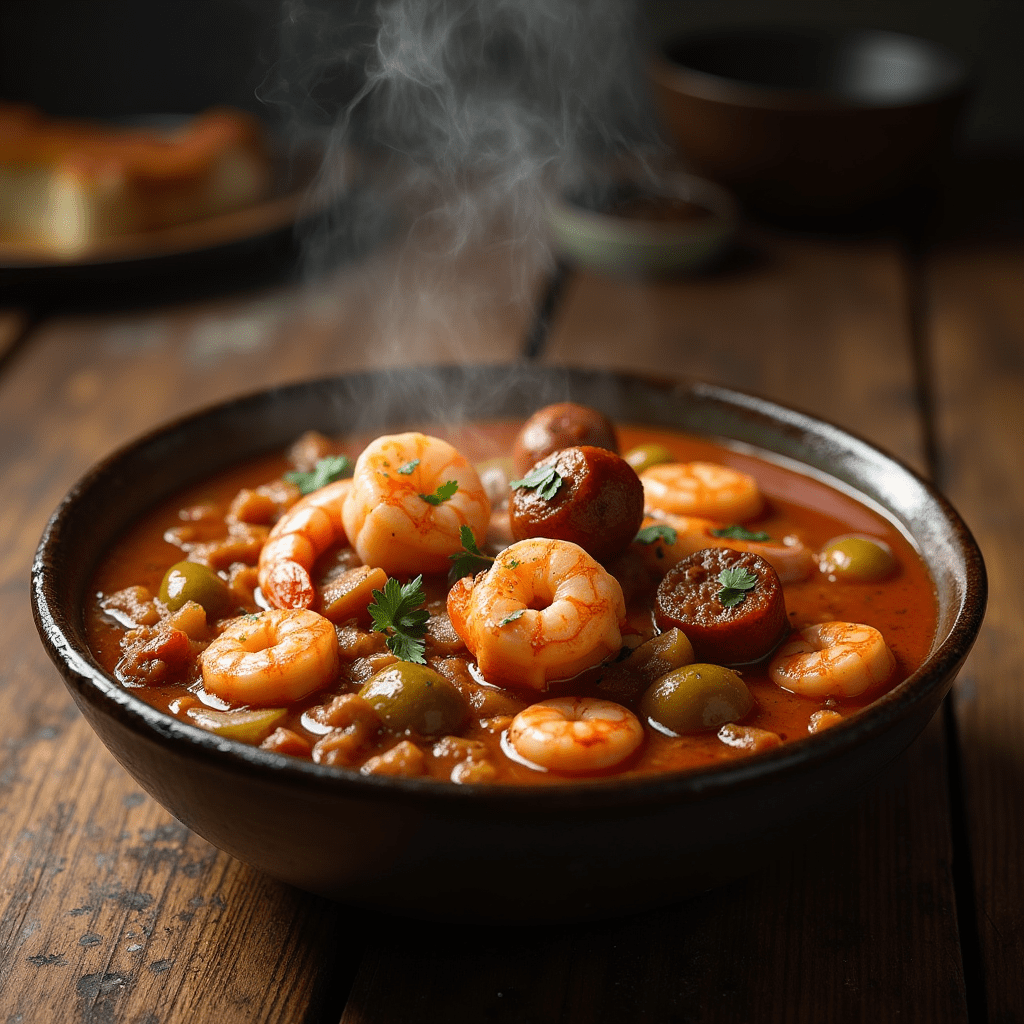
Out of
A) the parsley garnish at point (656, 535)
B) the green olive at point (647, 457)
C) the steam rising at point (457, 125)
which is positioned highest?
the parsley garnish at point (656, 535)

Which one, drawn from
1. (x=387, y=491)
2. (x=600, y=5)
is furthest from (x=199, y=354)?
(x=600, y=5)

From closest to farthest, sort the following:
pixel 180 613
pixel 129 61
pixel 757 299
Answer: pixel 180 613 < pixel 757 299 < pixel 129 61

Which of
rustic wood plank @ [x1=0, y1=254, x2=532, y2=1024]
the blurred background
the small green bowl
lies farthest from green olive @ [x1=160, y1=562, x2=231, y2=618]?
the blurred background

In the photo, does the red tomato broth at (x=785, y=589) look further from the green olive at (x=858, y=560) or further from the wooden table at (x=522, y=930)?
the wooden table at (x=522, y=930)

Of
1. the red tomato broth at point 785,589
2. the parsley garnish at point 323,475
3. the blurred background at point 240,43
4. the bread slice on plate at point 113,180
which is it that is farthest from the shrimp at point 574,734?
the blurred background at point 240,43

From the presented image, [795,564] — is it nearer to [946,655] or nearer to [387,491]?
[946,655]

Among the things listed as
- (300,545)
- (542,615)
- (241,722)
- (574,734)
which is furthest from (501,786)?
(300,545)

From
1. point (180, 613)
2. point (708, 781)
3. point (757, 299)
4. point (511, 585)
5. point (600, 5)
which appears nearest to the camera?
point (708, 781)
